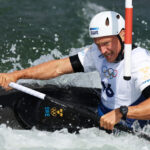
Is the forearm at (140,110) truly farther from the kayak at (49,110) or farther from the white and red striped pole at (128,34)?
the kayak at (49,110)

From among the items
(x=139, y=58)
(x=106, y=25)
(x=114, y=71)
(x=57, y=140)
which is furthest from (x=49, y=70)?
(x=139, y=58)

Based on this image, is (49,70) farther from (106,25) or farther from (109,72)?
(106,25)

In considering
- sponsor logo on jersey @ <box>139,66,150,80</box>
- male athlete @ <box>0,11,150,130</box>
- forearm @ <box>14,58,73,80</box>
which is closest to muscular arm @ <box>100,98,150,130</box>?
male athlete @ <box>0,11,150,130</box>

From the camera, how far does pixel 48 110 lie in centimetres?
483

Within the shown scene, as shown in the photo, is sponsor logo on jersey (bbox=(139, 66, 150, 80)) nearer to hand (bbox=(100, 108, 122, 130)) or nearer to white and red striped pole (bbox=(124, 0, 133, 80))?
white and red striped pole (bbox=(124, 0, 133, 80))

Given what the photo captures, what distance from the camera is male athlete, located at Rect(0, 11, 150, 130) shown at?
3766 mm

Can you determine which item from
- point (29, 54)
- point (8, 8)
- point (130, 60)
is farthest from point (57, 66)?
point (8, 8)

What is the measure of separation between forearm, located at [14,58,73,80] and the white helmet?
89 cm

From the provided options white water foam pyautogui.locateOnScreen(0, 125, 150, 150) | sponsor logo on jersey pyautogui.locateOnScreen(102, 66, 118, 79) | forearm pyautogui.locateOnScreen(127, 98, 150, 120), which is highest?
sponsor logo on jersey pyautogui.locateOnScreen(102, 66, 118, 79)

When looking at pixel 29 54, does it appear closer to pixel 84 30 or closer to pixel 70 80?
pixel 84 30

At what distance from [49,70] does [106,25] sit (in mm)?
1209

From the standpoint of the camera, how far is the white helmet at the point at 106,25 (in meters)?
3.90

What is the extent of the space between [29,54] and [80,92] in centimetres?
310

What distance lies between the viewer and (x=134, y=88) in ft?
13.4
